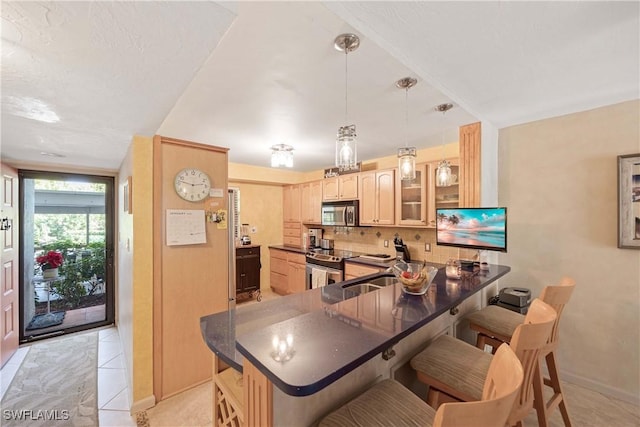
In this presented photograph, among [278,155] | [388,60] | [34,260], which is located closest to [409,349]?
[388,60]

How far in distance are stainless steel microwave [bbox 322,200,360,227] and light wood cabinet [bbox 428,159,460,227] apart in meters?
→ 1.16

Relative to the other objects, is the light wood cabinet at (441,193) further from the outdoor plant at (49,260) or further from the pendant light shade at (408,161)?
the outdoor plant at (49,260)

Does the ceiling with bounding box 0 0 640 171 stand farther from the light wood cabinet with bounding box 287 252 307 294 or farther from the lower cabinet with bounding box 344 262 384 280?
the light wood cabinet with bounding box 287 252 307 294

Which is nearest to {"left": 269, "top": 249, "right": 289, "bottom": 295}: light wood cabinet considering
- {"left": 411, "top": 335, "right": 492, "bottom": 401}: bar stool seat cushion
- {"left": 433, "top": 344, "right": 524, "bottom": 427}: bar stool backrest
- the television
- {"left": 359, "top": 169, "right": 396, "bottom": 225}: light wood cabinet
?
{"left": 359, "top": 169, "right": 396, "bottom": 225}: light wood cabinet

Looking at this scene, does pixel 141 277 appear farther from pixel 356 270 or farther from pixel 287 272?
pixel 287 272

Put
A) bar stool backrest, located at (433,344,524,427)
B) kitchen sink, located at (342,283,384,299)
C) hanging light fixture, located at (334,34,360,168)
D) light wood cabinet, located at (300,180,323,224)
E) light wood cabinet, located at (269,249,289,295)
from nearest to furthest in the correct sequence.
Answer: bar stool backrest, located at (433,344,524,427), hanging light fixture, located at (334,34,360,168), kitchen sink, located at (342,283,384,299), light wood cabinet, located at (300,180,323,224), light wood cabinet, located at (269,249,289,295)

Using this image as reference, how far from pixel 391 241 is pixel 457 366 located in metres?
2.80


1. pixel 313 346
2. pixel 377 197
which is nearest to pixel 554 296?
pixel 313 346

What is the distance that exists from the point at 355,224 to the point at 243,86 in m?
2.67

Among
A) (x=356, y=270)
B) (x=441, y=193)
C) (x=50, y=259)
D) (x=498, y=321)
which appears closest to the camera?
Result: (x=498, y=321)

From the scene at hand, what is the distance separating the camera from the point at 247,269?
184 inches

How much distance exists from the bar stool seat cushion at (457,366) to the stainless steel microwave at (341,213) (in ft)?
8.95

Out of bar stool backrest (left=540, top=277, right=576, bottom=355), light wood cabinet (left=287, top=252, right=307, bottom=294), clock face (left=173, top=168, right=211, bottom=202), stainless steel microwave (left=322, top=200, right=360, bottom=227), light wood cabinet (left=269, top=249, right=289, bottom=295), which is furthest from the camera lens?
light wood cabinet (left=269, top=249, right=289, bottom=295)

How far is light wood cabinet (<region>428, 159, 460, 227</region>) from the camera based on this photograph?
9.95ft
